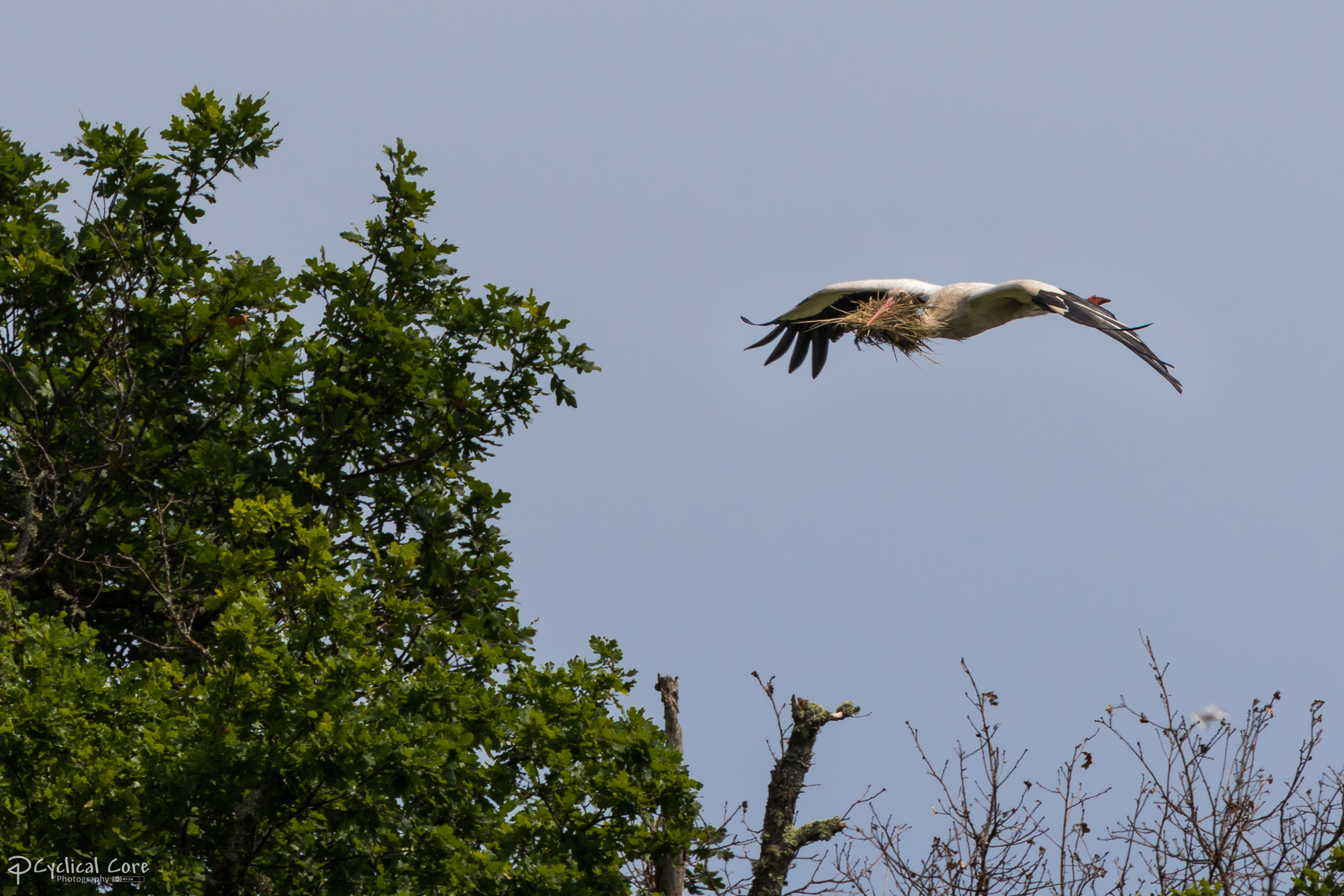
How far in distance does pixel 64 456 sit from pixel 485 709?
11.3 feet

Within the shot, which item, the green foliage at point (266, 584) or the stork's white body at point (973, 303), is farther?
the stork's white body at point (973, 303)

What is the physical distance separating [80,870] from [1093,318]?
6.79 metres

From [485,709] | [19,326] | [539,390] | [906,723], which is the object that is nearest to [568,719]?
[485,709]

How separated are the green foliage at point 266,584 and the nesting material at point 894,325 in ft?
6.55

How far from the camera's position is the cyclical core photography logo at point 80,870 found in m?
5.36

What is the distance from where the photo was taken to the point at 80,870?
17.9 feet

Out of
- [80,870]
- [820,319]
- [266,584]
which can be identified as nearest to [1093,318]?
[820,319]

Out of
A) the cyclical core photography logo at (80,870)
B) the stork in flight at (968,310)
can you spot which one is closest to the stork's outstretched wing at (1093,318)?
the stork in flight at (968,310)

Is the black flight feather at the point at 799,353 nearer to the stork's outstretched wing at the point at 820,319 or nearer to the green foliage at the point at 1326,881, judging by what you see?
the stork's outstretched wing at the point at 820,319

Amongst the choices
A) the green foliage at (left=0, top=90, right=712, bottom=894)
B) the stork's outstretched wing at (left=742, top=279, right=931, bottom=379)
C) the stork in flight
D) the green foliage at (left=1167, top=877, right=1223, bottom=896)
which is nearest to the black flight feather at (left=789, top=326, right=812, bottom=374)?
the stork's outstretched wing at (left=742, top=279, right=931, bottom=379)

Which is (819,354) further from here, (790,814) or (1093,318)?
(790,814)

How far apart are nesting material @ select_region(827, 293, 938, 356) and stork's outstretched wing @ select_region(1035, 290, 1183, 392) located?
2.54 ft

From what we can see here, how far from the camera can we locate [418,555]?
747 centimetres

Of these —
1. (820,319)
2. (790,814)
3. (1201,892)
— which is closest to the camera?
(1201,892)
